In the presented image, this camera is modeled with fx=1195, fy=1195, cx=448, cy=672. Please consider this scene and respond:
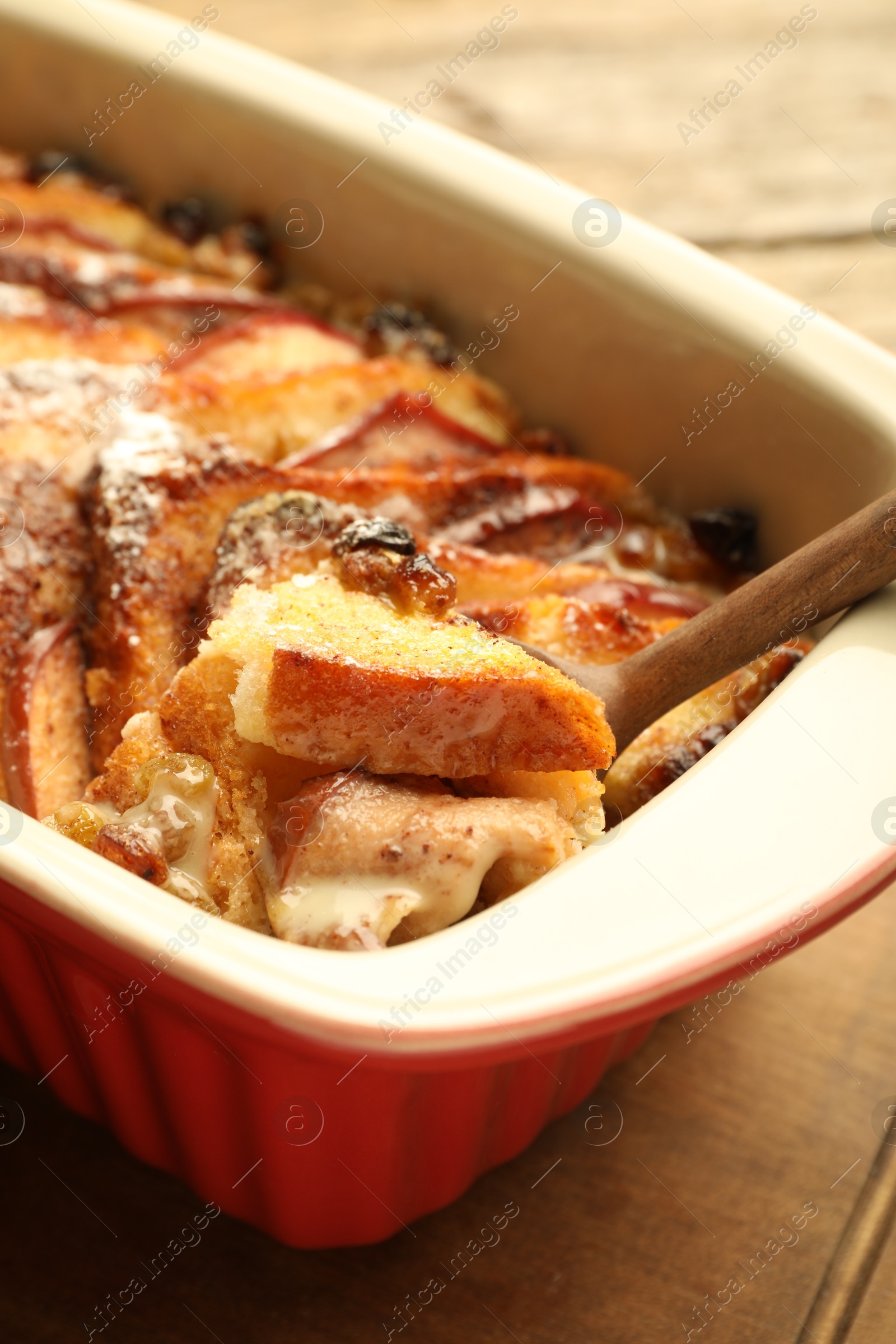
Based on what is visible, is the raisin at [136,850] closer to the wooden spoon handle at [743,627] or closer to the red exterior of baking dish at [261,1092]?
the red exterior of baking dish at [261,1092]

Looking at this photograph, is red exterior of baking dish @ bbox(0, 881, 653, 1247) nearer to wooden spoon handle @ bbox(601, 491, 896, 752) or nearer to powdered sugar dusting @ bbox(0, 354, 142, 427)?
wooden spoon handle @ bbox(601, 491, 896, 752)

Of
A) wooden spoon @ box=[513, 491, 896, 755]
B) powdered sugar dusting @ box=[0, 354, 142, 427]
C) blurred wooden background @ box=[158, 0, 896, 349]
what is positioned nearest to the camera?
wooden spoon @ box=[513, 491, 896, 755]

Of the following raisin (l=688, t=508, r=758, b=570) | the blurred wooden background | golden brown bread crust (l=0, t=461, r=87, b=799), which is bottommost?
golden brown bread crust (l=0, t=461, r=87, b=799)

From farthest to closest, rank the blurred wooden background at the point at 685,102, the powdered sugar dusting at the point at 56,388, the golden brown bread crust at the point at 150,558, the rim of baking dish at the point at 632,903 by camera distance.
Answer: the blurred wooden background at the point at 685,102 < the powdered sugar dusting at the point at 56,388 < the golden brown bread crust at the point at 150,558 < the rim of baking dish at the point at 632,903

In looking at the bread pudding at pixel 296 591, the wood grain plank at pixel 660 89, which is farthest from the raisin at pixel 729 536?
the wood grain plank at pixel 660 89

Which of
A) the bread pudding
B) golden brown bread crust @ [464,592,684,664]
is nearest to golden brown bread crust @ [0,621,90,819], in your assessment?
the bread pudding

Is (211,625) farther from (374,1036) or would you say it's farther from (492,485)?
(492,485)

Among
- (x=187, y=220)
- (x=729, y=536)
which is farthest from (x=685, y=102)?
(x=729, y=536)
